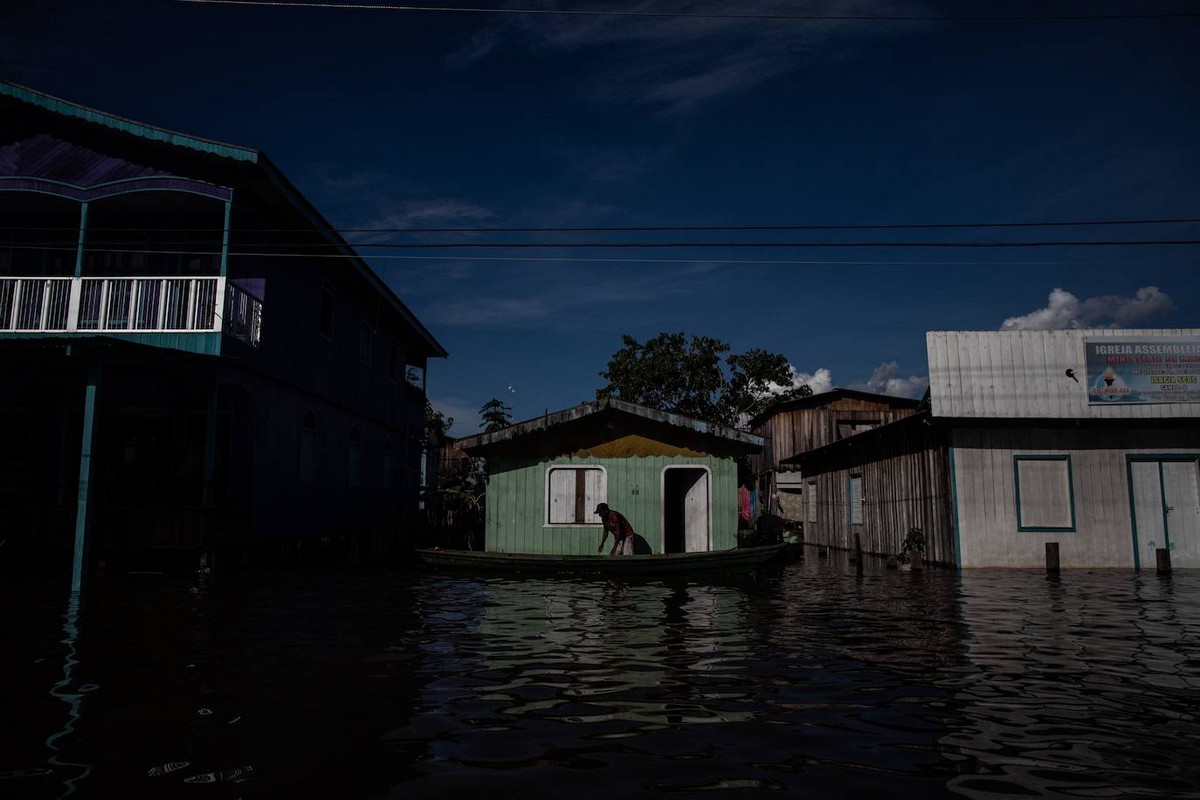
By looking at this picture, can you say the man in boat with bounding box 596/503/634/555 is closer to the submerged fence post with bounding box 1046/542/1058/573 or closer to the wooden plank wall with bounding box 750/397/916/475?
the submerged fence post with bounding box 1046/542/1058/573

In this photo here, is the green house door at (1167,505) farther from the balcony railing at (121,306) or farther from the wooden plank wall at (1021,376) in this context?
the balcony railing at (121,306)

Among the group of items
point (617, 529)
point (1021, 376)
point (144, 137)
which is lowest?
point (617, 529)

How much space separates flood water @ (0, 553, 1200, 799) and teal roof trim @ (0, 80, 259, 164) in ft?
32.0

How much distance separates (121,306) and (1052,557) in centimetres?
2138

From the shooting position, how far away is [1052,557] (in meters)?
18.2

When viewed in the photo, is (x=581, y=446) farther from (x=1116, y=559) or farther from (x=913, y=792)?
(x=913, y=792)

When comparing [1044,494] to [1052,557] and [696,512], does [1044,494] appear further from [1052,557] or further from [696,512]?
[696,512]

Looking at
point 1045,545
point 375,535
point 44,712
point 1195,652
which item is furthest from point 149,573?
point 1045,545

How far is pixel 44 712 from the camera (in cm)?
611

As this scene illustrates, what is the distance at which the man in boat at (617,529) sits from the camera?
60.6ft

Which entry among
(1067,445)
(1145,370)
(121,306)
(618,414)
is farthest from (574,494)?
(1145,370)

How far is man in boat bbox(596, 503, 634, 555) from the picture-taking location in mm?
18484

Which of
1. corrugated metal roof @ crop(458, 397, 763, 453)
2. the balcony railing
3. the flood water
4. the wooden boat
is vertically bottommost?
the flood water

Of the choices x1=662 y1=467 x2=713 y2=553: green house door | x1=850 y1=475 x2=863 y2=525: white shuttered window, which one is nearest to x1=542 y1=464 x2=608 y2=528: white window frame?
x1=662 y1=467 x2=713 y2=553: green house door
